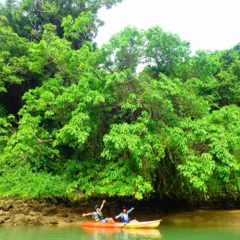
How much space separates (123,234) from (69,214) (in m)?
3.73

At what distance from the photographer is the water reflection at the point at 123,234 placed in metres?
11.4

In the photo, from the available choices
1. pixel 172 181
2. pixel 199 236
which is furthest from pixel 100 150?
pixel 199 236

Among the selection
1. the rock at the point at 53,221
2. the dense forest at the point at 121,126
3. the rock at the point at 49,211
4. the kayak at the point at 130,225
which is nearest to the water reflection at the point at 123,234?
the kayak at the point at 130,225

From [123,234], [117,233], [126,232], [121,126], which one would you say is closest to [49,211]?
Answer: [117,233]

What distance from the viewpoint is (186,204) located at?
18344 millimetres

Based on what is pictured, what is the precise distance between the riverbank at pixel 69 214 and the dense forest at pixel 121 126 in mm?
623

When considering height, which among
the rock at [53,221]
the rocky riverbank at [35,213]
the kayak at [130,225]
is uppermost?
the rocky riverbank at [35,213]

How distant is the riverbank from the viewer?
1402cm

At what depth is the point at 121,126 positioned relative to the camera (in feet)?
41.4

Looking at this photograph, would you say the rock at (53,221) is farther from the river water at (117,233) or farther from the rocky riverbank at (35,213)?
the river water at (117,233)

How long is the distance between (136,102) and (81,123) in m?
2.50

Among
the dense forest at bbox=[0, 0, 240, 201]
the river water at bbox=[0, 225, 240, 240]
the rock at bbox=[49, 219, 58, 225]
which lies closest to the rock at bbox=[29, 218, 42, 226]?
the rock at bbox=[49, 219, 58, 225]

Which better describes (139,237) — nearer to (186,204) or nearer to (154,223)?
(154,223)

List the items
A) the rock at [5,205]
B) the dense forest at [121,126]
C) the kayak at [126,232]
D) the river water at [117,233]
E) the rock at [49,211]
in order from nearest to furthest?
the river water at [117,233] → the kayak at [126,232] → the dense forest at [121,126] → the rock at [5,205] → the rock at [49,211]
